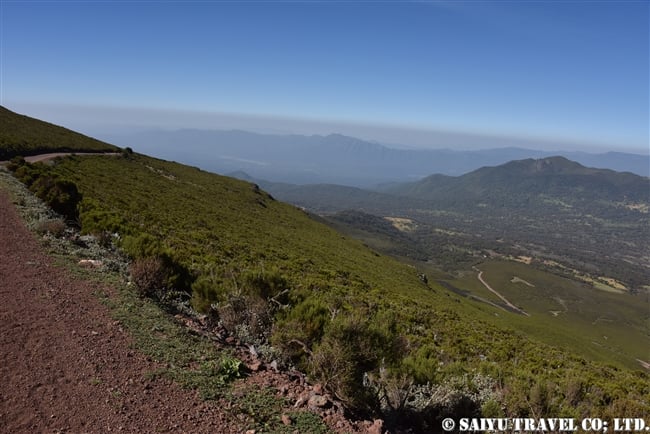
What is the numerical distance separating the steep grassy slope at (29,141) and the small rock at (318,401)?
33.2 m

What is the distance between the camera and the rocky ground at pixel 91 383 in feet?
13.3

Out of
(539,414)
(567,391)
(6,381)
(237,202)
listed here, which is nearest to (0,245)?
(6,381)

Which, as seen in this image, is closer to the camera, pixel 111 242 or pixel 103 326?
pixel 103 326

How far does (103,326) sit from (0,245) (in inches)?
202

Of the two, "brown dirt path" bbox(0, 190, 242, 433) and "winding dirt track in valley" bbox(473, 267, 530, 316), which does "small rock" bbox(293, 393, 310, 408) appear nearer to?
"brown dirt path" bbox(0, 190, 242, 433)

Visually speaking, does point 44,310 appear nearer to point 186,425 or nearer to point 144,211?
point 186,425

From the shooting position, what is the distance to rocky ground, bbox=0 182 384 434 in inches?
160

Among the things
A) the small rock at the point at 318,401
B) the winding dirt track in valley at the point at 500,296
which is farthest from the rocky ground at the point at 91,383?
the winding dirt track in valley at the point at 500,296

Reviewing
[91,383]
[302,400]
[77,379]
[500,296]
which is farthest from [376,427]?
[500,296]

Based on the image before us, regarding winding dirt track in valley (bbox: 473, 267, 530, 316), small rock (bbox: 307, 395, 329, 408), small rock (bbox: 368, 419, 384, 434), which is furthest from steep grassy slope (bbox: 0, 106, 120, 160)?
winding dirt track in valley (bbox: 473, 267, 530, 316)

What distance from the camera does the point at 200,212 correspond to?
29.7m

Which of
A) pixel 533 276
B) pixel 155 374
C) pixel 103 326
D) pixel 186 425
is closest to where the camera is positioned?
pixel 186 425

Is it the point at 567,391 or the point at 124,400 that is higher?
the point at 124,400

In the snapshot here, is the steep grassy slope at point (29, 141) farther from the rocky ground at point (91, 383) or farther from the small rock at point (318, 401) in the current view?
the small rock at point (318, 401)
